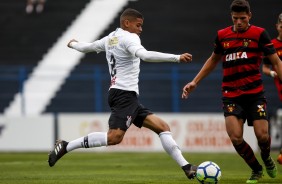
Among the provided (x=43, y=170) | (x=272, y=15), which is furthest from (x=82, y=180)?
(x=272, y=15)

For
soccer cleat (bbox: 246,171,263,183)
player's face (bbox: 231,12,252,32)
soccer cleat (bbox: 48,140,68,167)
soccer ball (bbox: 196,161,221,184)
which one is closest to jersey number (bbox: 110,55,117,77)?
soccer cleat (bbox: 48,140,68,167)

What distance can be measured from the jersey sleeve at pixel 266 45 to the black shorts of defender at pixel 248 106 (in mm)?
560

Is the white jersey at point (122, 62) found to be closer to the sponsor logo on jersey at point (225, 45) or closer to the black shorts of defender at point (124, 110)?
the black shorts of defender at point (124, 110)

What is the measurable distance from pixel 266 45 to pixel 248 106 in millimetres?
812

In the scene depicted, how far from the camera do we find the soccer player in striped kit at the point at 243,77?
983 cm

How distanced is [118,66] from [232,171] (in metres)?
3.54

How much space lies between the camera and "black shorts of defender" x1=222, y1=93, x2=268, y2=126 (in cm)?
991

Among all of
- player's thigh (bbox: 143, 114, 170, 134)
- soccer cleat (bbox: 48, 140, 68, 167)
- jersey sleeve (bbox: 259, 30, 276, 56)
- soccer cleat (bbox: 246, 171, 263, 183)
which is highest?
jersey sleeve (bbox: 259, 30, 276, 56)

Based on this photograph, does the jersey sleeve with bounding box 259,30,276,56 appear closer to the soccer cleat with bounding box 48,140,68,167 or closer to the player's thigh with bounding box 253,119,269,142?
the player's thigh with bounding box 253,119,269,142

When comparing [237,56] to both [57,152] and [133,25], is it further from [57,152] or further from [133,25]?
[57,152]

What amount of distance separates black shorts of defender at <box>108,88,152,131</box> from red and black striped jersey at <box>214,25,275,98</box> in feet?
3.81

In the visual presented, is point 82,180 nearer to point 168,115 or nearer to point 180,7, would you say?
point 168,115

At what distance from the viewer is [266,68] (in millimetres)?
12367

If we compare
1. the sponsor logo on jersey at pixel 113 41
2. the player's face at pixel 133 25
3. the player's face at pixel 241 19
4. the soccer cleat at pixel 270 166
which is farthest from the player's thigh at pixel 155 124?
the player's face at pixel 241 19
